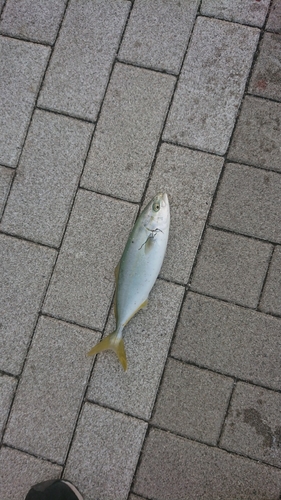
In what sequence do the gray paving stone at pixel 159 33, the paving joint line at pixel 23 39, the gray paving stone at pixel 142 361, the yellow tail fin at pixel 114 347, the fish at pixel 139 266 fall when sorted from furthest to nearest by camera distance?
the paving joint line at pixel 23 39, the gray paving stone at pixel 159 33, the gray paving stone at pixel 142 361, the yellow tail fin at pixel 114 347, the fish at pixel 139 266

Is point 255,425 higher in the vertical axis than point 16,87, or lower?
lower

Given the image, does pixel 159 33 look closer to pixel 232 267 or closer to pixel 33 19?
pixel 33 19

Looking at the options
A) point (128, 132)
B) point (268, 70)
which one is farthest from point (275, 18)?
point (128, 132)

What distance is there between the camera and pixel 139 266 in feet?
10.5

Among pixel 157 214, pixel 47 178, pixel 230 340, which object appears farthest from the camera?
pixel 47 178

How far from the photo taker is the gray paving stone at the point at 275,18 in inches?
141

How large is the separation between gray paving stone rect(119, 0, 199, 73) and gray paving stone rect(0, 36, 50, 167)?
0.69 metres

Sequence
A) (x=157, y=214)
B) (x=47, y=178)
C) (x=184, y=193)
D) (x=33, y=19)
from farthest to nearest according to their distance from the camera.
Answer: (x=33, y=19)
(x=47, y=178)
(x=184, y=193)
(x=157, y=214)

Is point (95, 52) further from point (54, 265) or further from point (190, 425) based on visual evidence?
point (190, 425)

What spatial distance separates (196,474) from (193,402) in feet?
1.62

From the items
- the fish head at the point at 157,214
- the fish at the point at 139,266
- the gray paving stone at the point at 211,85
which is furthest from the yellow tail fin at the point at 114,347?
the gray paving stone at the point at 211,85

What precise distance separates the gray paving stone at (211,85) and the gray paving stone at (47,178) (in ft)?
2.44

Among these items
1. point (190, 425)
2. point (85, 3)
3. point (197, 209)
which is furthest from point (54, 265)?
point (85, 3)

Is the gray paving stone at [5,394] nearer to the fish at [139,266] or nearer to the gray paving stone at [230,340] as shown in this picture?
the fish at [139,266]
